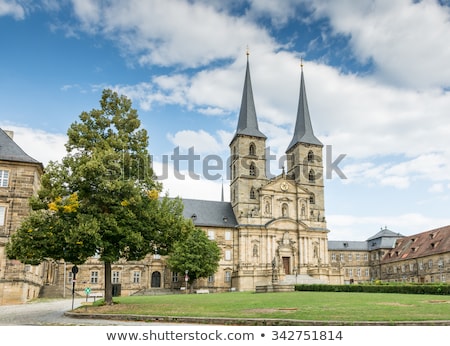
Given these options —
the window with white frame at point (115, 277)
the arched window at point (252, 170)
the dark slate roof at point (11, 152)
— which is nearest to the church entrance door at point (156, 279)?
the window with white frame at point (115, 277)

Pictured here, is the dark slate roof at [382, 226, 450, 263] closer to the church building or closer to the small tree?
the church building

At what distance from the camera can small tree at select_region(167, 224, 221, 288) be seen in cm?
5116

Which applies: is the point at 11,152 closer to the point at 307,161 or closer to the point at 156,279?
the point at 156,279

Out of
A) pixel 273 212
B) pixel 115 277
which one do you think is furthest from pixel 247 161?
pixel 115 277

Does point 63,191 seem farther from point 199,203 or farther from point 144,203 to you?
point 199,203

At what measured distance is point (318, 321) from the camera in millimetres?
14562

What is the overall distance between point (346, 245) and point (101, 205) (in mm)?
67904

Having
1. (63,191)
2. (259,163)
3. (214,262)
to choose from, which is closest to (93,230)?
(63,191)

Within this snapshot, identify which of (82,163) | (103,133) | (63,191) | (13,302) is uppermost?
(103,133)

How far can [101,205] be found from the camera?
2473 centimetres

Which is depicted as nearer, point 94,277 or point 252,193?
point 94,277

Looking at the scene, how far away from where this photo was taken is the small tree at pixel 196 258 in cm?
5116

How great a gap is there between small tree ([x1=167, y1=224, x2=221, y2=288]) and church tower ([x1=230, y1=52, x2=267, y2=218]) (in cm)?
1135
